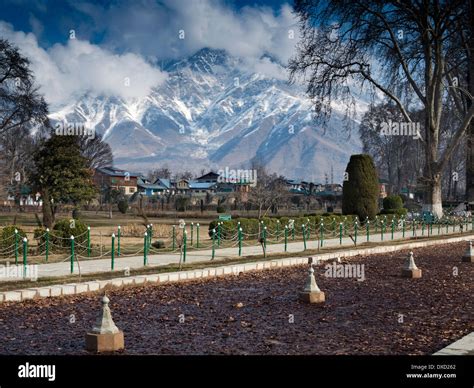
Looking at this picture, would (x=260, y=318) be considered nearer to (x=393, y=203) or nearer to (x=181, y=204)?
(x=393, y=203)

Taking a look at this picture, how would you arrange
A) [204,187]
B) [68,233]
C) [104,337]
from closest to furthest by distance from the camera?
[104,337], [68,233], [204,187]

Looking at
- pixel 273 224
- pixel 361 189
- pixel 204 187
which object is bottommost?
pixel 273 224

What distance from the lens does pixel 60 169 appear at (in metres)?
39.0

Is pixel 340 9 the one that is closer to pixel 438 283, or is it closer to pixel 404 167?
pixel 438 283

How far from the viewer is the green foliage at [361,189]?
36.4 meters

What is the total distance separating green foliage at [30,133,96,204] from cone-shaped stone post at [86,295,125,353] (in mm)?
31675

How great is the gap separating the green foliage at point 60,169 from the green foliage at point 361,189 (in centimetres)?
1620

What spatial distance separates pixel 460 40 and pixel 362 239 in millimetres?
16804

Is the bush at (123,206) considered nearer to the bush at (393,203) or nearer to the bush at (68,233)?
the bush at (393,203)

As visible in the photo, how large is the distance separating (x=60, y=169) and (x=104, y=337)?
32.3 metres

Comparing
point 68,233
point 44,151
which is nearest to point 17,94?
point 44,151

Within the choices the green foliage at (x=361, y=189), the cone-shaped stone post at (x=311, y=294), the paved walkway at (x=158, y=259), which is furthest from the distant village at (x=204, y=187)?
the cone-shaped stone post at (x=311, y=294)

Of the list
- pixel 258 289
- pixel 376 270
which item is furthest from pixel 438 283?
pixel 258 289

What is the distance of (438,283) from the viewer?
1529 cm
